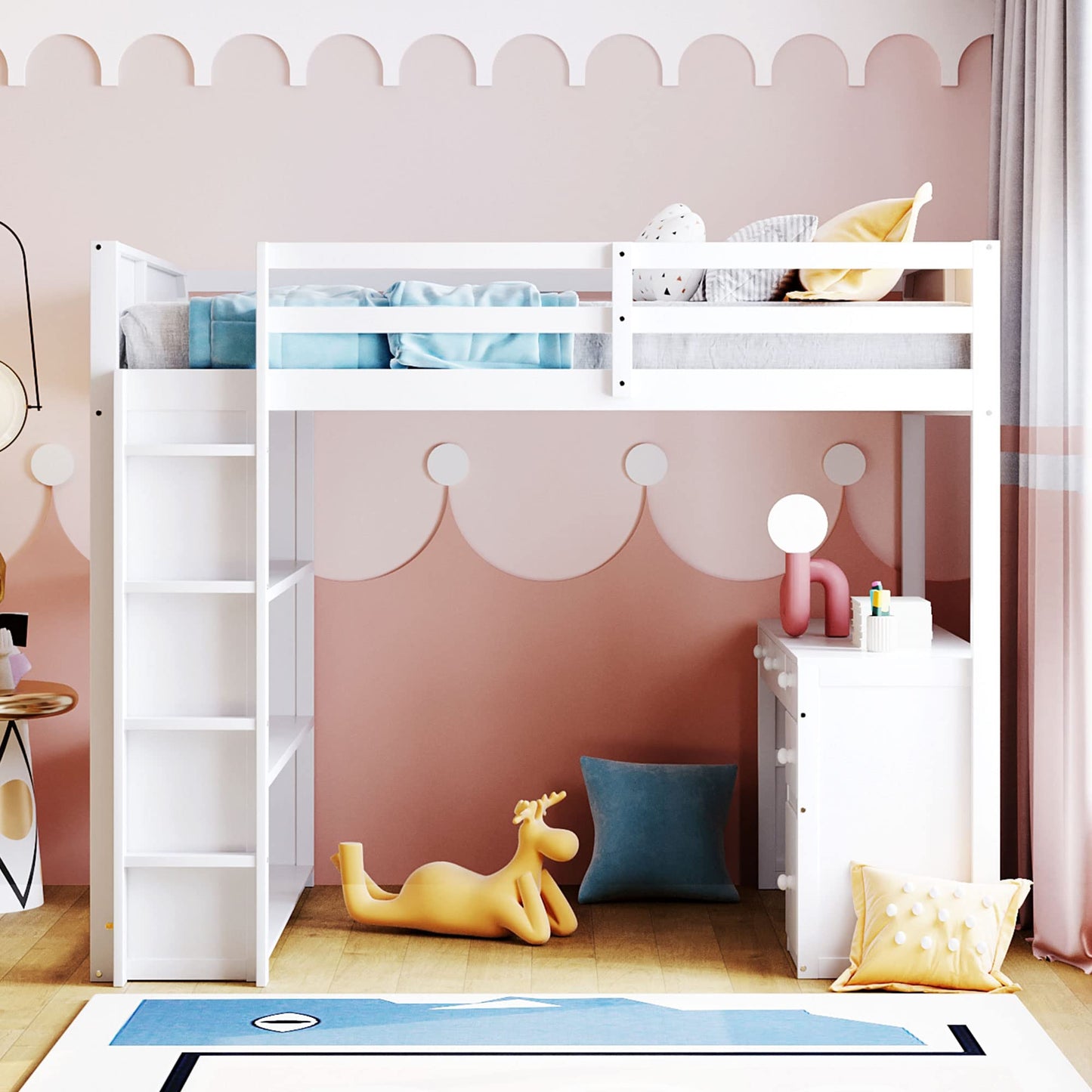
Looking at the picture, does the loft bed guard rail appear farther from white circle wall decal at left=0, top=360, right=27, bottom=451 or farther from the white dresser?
white circle wall decal at left=0, top=360, right=27, bottom=451

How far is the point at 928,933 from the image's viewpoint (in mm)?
2395

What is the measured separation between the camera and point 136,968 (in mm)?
2525

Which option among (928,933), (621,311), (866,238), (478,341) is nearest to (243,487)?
(478,341)

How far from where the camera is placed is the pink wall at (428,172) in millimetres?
3082

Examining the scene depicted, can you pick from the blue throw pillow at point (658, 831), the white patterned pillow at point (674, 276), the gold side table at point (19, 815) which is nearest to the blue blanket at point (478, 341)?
the white patterned pillow at point (674, 276)

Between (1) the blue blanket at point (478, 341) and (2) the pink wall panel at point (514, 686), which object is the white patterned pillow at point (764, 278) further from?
(2) the pink wall panel at point (514, 686)

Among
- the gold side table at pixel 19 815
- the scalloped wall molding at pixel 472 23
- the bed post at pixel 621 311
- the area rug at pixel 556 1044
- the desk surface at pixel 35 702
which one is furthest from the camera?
the scalloped wall molding at pixel 472 23

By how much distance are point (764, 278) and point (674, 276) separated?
0.21m

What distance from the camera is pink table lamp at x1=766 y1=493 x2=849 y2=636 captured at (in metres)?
2.73

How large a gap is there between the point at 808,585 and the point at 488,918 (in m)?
1.04

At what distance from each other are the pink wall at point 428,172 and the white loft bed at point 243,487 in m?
0.61

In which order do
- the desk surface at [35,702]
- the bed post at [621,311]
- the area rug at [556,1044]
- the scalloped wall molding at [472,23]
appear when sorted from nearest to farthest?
the area rug at [556,1044] < the bed post at [621,311] < the desk surface at [35,702] < the scalloped wall molding at [472,23]

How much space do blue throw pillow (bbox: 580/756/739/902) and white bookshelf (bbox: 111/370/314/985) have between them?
0.85 m

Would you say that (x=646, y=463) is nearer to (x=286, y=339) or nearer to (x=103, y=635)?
(x=286, y=339)
